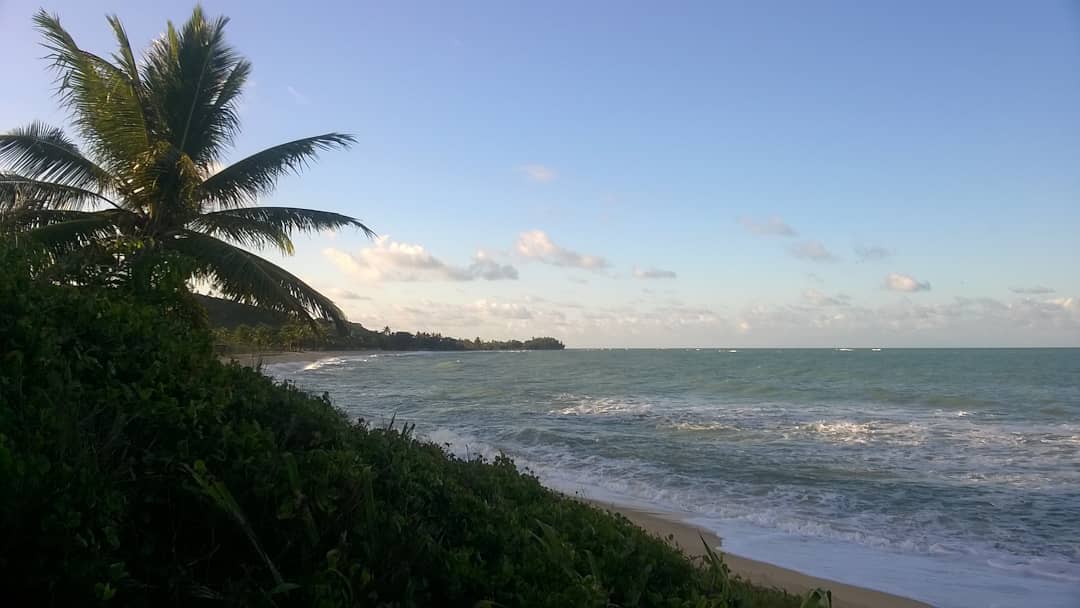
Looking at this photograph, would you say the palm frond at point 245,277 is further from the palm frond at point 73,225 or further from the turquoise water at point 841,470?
the turquoise water at point 841,470

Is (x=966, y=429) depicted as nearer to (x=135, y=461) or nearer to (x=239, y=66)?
(x=239, y=66)

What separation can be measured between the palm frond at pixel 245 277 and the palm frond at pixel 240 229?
44 centimetres

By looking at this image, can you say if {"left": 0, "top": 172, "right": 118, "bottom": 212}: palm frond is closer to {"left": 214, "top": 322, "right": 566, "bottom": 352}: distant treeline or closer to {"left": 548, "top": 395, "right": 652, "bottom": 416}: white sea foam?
{"left": 214, "top": 322, "right": 566, "bottom": 352}: distant treeline

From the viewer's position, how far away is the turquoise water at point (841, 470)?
9.45 metres

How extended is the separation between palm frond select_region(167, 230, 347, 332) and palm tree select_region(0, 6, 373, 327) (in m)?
0.02

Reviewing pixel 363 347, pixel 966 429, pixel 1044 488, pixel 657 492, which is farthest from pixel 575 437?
pixel 363 347

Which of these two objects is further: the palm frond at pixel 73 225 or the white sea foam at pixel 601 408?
the white sea foam at pixel 601 408

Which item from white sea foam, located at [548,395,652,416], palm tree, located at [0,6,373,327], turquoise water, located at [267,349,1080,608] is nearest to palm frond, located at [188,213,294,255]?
palm tree, located at [0,6,373,327]

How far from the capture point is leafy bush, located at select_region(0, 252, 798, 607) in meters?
2.21

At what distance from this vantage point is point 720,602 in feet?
10.6

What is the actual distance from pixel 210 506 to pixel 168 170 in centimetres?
771

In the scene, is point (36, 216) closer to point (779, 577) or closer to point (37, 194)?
point (37, 194)

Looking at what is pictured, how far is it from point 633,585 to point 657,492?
10.6 meters

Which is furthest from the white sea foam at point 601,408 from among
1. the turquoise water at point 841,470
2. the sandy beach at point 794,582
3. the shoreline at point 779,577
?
the sandy beach at point 794,582
